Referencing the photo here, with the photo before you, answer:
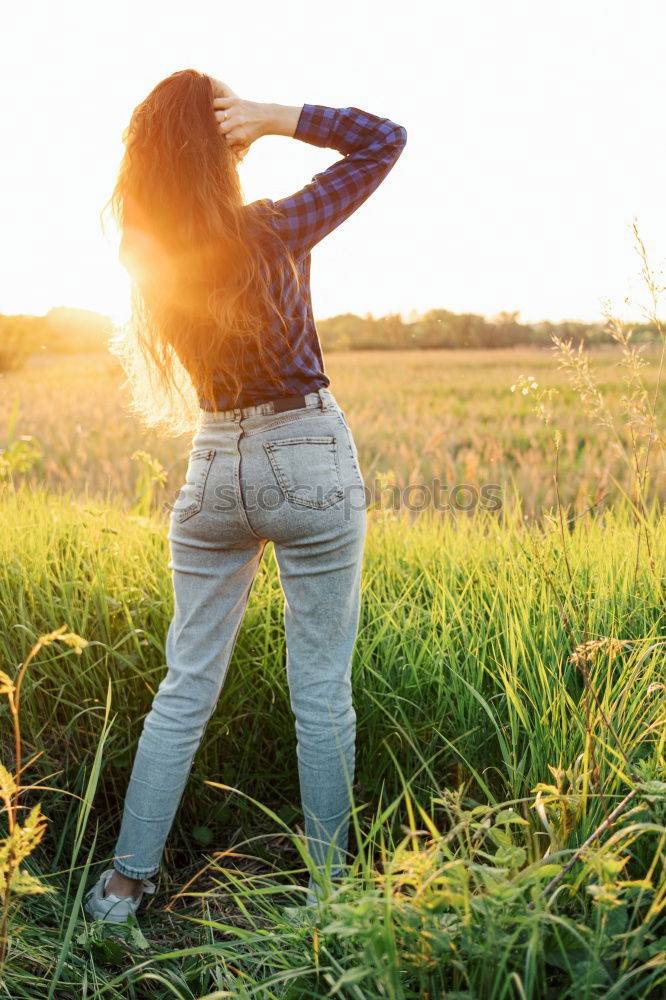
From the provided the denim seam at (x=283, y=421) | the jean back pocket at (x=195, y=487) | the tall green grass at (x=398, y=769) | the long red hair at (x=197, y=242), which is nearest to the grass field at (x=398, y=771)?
the tall green grass at (x=398, y=769)

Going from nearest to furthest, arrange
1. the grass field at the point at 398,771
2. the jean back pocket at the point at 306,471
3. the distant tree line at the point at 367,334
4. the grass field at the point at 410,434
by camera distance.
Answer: the grass field at the point at 398,771
the jean back pocket at the point at 306,471
the grass field at the point at 410,434
the distant tree line at the point at 367,334

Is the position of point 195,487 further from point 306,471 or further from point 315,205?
point 315,205

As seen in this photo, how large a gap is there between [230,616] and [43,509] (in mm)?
1416

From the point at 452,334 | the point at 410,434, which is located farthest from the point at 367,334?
the point at 410,434

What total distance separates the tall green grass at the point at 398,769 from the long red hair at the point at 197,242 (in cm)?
78

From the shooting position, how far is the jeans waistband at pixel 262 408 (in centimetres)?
172

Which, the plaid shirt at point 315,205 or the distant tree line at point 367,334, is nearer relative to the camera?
the plaid shirt at point 315,205

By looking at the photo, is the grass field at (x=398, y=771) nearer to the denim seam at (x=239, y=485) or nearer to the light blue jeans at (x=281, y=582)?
the light blue jeans at (x=281, y=582)

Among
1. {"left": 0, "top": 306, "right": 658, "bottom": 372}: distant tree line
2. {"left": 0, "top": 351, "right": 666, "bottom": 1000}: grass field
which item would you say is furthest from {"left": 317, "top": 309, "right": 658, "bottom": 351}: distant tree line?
{"left": 0, "top": 351, "right": 666, "bottom": 1000}: grass field

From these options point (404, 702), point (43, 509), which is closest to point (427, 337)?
point (43, 509)

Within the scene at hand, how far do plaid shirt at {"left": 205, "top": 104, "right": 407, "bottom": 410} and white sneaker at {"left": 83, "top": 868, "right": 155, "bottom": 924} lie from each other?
109 centimetres

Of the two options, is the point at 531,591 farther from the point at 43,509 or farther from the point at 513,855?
the point at 43,509

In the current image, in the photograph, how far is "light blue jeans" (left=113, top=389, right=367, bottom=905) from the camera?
5.57 ft

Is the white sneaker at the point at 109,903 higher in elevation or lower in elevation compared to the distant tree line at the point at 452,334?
lower
